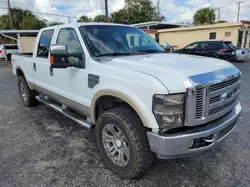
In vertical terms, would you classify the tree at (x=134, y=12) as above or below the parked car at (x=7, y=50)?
above

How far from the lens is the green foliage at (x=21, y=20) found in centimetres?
3667

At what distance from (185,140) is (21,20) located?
4477cm

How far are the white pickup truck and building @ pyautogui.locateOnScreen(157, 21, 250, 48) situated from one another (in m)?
19.0

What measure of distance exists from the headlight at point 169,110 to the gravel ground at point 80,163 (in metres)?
0.92

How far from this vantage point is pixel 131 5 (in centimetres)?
4406

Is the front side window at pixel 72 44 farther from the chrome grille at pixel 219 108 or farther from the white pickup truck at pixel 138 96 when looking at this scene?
the chrome grille at pixel 219 108

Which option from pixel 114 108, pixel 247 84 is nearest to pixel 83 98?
pixel 114 108

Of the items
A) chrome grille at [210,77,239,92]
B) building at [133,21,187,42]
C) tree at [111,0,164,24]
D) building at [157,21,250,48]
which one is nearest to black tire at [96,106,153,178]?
chrome grille at [210,77,239,92]

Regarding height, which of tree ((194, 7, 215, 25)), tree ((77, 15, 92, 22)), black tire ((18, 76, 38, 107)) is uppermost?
tree ((77, 15, 92, 22))

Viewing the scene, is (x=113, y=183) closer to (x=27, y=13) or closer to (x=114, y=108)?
(x=114, y=108)

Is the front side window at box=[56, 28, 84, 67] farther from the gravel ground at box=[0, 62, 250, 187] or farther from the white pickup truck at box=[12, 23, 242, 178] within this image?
the gravel ground at box=[0, 62, 250, 187]

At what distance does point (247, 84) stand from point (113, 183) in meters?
7.46

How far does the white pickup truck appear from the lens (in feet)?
6.87

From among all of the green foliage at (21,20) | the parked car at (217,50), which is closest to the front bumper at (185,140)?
the parked car at (217,50)
